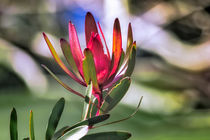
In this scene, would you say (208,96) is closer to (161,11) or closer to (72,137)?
(161,11)

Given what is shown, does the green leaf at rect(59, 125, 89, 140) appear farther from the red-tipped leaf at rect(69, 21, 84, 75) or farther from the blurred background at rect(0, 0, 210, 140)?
the blurred background at rect(0, 0, 210, 140)

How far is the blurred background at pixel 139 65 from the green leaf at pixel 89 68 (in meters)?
1.73

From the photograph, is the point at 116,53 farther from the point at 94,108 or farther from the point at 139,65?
the point at 139,65

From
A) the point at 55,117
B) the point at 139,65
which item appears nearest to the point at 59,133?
the point at 55,117

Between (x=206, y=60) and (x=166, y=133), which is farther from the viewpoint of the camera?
(x=206, y=60)

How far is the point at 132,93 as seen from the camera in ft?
8.65

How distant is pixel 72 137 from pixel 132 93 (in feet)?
7.99

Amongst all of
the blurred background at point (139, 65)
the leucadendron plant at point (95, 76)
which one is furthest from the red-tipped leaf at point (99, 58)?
the blurred background at point (139, 65)

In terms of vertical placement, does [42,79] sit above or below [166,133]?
above

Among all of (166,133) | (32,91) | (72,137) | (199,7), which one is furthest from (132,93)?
(72,137)

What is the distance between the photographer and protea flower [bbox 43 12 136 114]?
217 millimetres

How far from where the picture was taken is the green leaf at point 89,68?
0.21m

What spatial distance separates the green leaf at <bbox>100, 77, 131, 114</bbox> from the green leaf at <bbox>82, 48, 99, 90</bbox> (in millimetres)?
12

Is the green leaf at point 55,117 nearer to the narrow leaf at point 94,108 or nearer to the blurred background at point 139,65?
the narrow leaf at point 94,108
